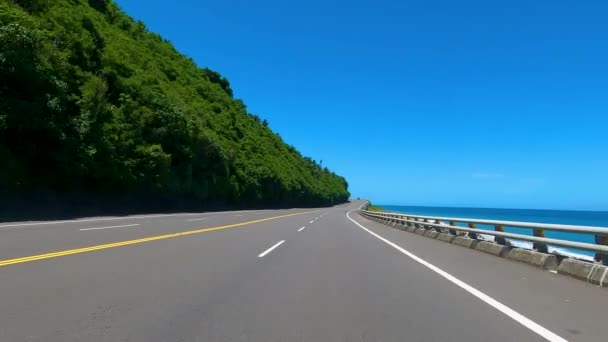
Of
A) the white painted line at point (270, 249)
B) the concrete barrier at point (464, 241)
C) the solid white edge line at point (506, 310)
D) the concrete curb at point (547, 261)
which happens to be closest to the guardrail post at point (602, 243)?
the concrete curb at point (547, 261)

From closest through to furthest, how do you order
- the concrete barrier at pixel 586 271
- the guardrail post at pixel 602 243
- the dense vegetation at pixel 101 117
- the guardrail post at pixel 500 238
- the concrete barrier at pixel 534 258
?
the concrete barrier at pixel 586 271 < the guardrail post at pixel 602 243 < the concrete barrier at pixel 534 258 < the guardrail post at pixel 500 238 < the dense vegetation at pixel 101 117

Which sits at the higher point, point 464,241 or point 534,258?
point 464,241

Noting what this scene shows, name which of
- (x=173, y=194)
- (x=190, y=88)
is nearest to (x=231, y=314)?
(x=173, y=194)

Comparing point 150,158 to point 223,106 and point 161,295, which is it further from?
point 223,106

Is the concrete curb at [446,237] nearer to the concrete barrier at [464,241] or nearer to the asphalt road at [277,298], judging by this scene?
the concrete barrier at [464,241]

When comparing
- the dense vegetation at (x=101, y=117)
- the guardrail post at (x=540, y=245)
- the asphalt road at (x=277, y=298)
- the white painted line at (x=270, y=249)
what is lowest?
the asphalt road at (x=277, y=298)

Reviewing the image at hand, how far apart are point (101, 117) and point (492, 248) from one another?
3393cm

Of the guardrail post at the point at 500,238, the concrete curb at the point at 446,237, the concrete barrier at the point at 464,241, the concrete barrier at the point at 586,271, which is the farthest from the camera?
the concrete curb at the point at 446,237

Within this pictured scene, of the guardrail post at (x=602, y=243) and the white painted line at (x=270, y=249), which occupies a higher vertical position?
the guardrail post at (x=602, y=243)

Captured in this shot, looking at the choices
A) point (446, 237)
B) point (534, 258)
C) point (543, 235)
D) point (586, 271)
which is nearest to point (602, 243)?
point (586, 271)

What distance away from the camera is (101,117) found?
41.5 metres

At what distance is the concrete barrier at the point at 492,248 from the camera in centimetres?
1447

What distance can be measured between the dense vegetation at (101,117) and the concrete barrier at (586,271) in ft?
89.0

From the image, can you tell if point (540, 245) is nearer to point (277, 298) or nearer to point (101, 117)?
point (277, 298)
